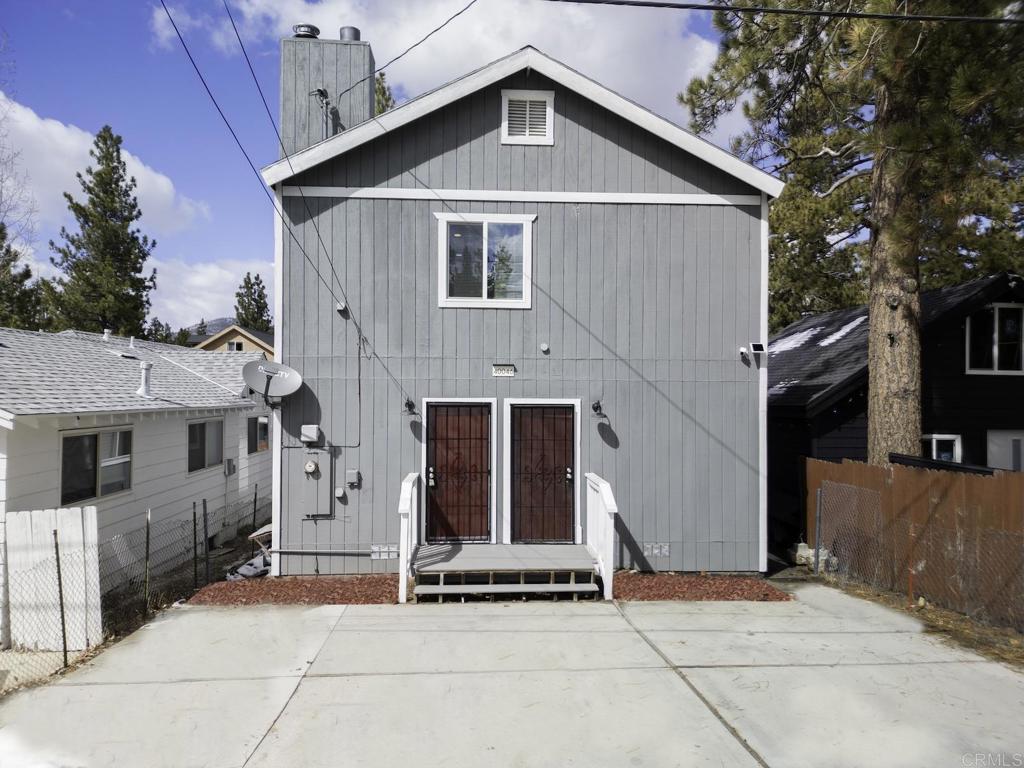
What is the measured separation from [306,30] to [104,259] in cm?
2415

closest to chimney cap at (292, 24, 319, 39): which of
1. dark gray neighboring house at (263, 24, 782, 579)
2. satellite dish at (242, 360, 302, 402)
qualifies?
dark gray neighboring house at (263, 24, 782, 579)

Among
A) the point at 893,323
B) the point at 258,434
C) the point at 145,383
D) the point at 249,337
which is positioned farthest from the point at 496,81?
the point at 249,337

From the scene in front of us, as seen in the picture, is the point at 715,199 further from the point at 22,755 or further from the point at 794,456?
the point at 22,755

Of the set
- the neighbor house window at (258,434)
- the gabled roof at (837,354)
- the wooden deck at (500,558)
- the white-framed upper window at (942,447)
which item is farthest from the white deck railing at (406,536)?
the white-framed upper window at (942,447)

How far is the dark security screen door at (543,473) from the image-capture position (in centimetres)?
851

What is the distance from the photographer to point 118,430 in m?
9.05

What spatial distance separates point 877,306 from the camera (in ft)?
30.3

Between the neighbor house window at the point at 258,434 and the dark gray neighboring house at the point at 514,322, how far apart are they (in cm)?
677

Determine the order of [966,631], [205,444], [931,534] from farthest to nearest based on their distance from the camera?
[205,444] → [931,534] → [966,631]

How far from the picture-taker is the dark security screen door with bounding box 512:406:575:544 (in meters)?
8.51

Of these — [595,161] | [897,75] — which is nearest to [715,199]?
[595,161]

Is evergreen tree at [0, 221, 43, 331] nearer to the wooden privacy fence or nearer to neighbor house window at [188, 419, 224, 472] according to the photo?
neighbor house window at [188, 419, 224, 472]
